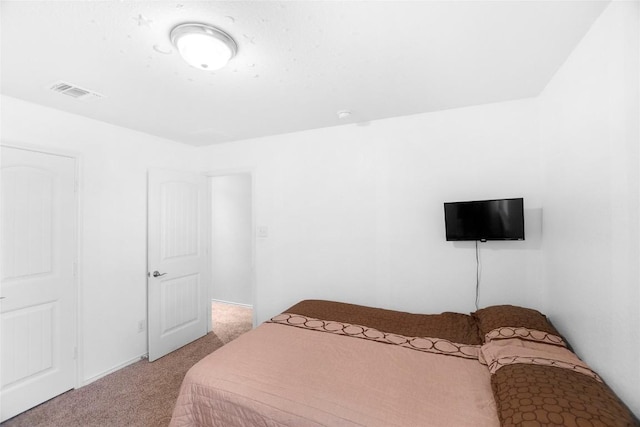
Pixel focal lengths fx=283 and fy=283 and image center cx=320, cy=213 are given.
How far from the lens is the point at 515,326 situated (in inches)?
70.7

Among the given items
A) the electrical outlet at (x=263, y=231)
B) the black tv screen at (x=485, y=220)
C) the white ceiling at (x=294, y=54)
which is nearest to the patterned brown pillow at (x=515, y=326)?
the black tv screen at (x=485, y=220)

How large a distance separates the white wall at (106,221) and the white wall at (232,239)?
1645 millimetres

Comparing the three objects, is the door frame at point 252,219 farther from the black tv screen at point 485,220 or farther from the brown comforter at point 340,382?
the black tv screen at point 485,220

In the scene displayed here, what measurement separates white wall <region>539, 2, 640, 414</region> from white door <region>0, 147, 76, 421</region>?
3.66 meters

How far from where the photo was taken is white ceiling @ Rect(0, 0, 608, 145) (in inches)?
49.9

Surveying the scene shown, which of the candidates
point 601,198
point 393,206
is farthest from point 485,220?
point 601,198

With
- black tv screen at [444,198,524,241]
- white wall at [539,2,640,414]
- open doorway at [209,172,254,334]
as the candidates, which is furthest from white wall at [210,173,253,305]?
white wall at [539,2,640,414]

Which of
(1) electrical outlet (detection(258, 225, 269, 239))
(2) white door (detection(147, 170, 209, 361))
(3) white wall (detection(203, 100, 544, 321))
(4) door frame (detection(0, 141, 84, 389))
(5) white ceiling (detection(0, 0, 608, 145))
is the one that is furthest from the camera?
(1) electrical outlet (detection(258, 225, 269, 239))

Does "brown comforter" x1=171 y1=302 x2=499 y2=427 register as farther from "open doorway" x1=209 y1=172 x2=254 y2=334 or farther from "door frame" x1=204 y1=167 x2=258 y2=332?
"open doorway" x1=209 y1=172 x2=254 y2=334

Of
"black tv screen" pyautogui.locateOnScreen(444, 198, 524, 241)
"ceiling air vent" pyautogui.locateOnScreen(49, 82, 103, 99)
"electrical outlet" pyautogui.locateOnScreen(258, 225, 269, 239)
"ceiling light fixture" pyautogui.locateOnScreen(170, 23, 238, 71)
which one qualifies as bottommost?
"electrical outlet" pyautogui.locateOnScreen(258, 225, 269, 239)

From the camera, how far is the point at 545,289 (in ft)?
7.24

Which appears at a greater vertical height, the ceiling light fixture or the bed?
the ceiling light fixture

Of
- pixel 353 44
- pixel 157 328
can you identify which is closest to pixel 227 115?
pixel 353 44

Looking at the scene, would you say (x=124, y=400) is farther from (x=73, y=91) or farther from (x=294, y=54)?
(x=294, y=54)
